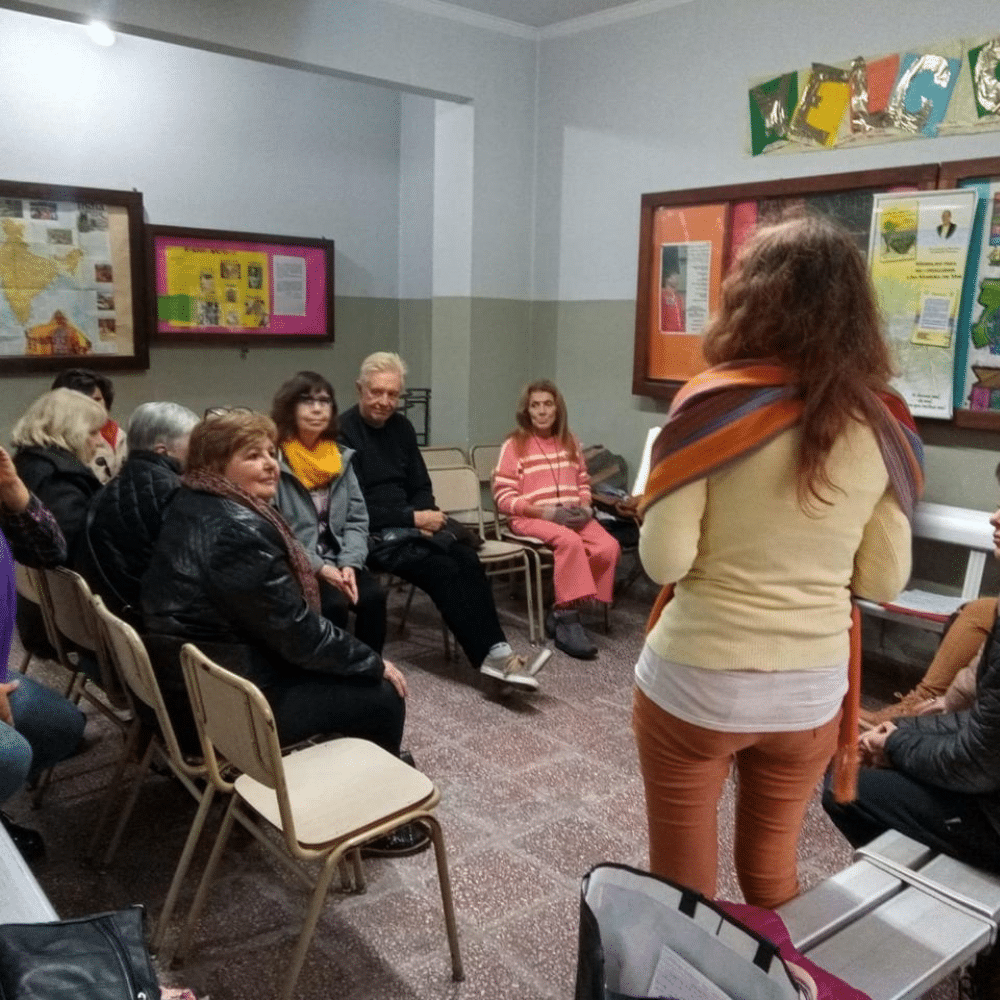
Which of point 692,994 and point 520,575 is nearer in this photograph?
point 692,994

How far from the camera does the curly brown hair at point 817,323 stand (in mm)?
1367

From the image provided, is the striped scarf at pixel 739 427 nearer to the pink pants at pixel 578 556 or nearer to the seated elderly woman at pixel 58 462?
the seated elderly woman at pixel 58 462

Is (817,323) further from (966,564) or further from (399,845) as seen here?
(966,564)

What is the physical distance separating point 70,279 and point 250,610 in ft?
10.6

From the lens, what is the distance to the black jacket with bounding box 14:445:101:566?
2771 millimetres

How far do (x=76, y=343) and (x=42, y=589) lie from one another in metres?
2.53

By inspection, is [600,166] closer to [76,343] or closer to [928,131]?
[928,131]

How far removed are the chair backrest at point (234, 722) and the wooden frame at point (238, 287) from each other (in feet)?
11.7

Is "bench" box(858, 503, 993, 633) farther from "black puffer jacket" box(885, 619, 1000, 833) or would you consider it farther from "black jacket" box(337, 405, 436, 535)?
"black jacket" box(337, 405, 436, 535)

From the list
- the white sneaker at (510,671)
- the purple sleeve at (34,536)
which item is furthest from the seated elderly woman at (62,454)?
the white sneaker at (510,671)

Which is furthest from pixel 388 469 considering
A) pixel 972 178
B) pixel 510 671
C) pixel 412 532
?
pixel 972 178

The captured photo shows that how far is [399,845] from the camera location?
250 centimetres

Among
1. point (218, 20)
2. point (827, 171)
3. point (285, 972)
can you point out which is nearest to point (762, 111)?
point (827, 171)

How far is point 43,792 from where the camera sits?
269 centimetres
